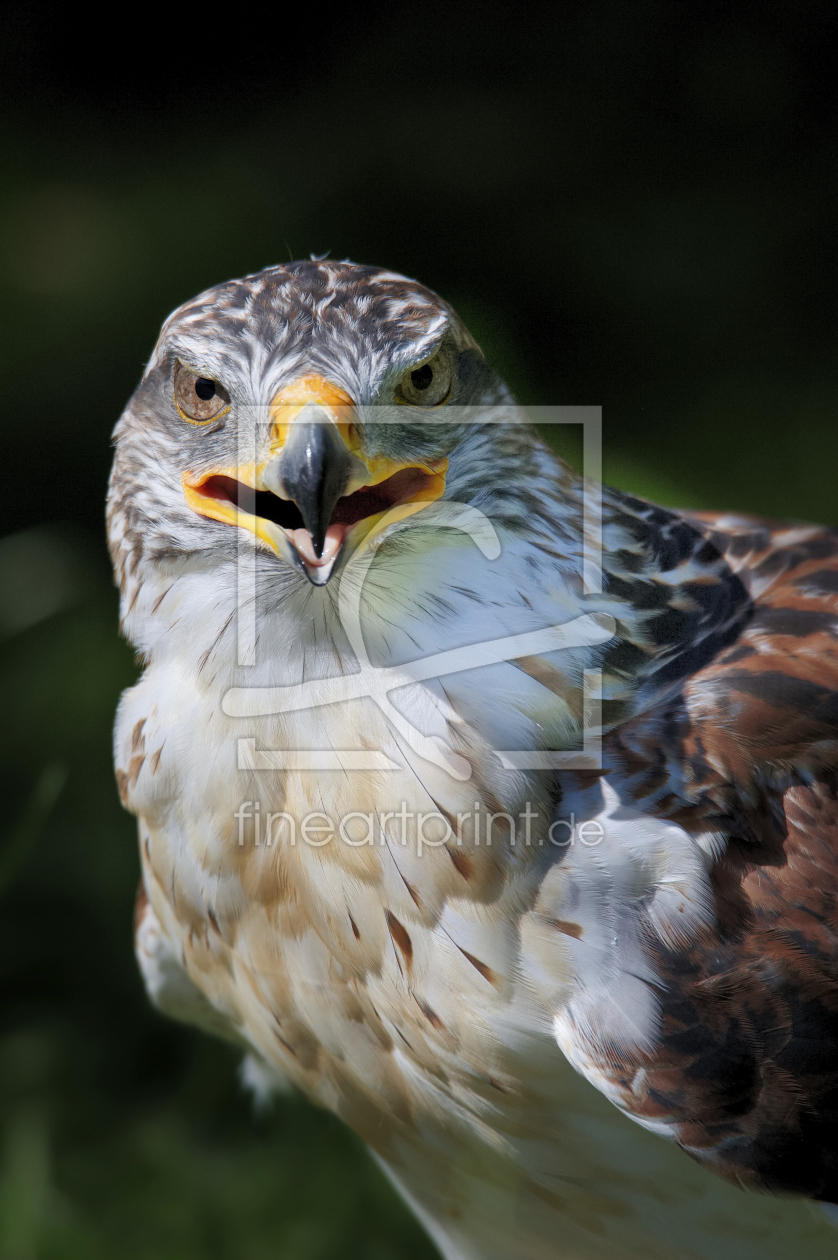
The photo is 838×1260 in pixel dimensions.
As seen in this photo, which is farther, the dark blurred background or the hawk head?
the dark blurred background

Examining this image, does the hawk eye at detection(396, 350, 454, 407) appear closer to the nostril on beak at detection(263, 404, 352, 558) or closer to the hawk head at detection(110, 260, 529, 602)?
the hawk head at detection(110, 260, 529, 602)

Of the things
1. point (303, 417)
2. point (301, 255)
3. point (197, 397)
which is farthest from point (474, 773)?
point (301, 255)

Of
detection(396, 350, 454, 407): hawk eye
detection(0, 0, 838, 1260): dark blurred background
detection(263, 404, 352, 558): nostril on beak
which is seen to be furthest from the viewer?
detection(0, 0, 838, 1260): dark blurred background

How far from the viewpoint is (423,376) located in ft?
4.74

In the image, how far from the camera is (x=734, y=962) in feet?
4.25

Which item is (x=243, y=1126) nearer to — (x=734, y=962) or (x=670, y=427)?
(x=734, y=962)

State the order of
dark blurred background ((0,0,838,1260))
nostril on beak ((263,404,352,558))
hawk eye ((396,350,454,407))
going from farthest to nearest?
dark blurred background ((0,0,838,1260)) → hawk eye ((396,350,454,407)) → nostril on beak ((263,404,352,558))

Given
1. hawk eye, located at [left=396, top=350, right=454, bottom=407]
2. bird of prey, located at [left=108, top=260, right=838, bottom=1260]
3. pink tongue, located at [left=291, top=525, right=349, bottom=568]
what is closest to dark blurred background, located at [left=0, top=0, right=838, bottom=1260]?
bird of prey, located at [left=108, top=260, right=838, bottom=1260]

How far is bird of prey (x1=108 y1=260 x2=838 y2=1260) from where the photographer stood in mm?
1299

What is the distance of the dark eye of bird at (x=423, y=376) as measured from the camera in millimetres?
1431

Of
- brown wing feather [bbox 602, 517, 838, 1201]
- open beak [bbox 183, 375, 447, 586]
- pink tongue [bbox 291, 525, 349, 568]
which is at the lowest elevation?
brown wing feather [bbox 602, 517, 838, 1201]

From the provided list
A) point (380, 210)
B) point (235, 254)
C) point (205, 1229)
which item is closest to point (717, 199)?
point (380, 210)

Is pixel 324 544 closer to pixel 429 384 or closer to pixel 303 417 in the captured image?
pixel 303 417

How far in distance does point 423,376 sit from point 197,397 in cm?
29
